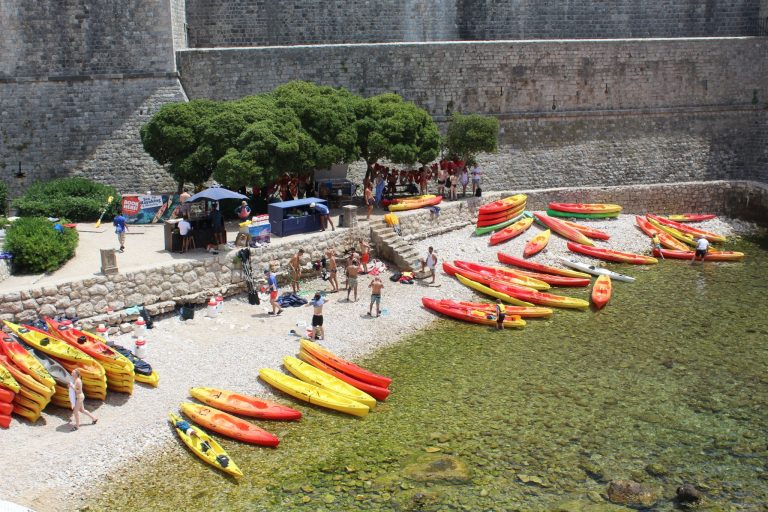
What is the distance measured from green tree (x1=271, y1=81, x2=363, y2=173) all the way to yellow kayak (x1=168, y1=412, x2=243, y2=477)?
902cm

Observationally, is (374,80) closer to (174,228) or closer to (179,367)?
(174,228)

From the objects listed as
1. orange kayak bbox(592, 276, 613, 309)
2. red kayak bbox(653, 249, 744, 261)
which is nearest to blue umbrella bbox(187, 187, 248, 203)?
orange kayak bbox(592, 276, 613, 309)

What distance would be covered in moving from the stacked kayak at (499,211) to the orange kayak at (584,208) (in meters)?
1.24

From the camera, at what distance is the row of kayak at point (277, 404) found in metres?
11.3

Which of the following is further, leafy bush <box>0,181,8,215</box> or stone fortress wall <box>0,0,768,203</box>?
stone fortress wall <box>0,0,768,203</box>

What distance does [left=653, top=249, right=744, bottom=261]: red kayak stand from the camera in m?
21.1

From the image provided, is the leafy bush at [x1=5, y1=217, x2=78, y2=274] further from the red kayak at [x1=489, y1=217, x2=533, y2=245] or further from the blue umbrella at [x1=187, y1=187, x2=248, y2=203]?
the red kayak at [x1=489, y1=217, x2=533, y2=245]

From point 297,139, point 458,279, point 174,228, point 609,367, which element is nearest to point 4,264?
point 174,228

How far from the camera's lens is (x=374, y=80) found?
79.6 feet

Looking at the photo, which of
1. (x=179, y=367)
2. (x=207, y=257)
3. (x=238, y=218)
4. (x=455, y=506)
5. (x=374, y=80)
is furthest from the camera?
(x=374, y=80)

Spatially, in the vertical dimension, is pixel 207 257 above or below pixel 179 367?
above

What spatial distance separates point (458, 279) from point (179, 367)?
727 centimetres

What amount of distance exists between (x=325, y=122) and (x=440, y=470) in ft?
35.2

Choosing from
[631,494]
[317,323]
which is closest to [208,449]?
[317,323]
